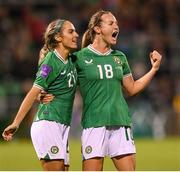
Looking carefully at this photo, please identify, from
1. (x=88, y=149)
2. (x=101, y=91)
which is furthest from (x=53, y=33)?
(x=88, y=149)

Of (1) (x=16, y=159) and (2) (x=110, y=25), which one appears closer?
(2) (x=110, y=25)

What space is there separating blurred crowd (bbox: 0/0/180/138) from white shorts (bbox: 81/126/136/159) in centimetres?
1154

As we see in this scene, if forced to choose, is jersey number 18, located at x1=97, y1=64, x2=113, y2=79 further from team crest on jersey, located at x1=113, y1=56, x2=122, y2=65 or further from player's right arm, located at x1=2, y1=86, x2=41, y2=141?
player's right arm, located at x1=2, y1=86, x2=41, y2=141

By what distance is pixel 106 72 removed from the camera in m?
8.73

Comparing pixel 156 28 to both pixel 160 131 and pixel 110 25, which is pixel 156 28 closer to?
pixel 160 131

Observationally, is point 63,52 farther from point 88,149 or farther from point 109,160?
point 109,160

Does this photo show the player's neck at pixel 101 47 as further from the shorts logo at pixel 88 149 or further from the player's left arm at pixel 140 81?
the shorts logo at pixel 88 149

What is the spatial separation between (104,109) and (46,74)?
708 millimetres

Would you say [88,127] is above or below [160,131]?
above

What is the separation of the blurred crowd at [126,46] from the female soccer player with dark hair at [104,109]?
11.5m

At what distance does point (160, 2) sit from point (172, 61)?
2396 millimetres

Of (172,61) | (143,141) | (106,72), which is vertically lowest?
(143,141)

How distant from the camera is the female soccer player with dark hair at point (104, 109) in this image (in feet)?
28.5

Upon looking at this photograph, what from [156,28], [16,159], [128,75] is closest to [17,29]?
[156,28]
